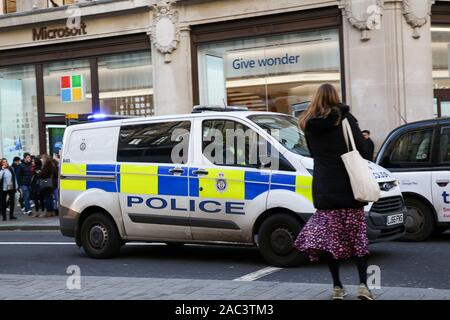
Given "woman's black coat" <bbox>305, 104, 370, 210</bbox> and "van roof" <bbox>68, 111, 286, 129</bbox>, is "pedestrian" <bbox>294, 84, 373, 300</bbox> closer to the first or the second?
"woman's black coat" <bbox>305, 104, 370, 210</bbox>

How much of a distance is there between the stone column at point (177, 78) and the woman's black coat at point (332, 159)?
47.4 ft

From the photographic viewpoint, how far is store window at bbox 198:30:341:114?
61.7 ft

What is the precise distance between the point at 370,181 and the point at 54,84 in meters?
19.0

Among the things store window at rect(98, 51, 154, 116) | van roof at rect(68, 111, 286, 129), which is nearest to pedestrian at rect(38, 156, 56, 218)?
store window at rect(98, 51, 154, 116)

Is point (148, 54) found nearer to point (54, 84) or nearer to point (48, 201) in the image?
point (54, 84)

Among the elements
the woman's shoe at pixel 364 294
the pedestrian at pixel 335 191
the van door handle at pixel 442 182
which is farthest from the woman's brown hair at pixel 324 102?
the van door handle at pixel 442 182

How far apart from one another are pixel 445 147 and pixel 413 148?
1.63 feet

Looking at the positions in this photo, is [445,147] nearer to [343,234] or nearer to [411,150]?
[411,150]

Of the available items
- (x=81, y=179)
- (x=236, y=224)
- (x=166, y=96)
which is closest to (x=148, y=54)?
(x=166, y=96)

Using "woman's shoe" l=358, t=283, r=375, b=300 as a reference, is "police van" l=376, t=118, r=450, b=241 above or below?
above

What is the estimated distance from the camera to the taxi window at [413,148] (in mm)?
10680

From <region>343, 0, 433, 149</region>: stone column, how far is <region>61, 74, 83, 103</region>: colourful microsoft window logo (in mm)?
9331

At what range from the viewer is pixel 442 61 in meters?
18.5

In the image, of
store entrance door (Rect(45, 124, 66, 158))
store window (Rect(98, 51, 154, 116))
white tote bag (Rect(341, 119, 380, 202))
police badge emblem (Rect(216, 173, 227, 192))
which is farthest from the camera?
store entrance door (Rect(45, 124, 66, 158))
